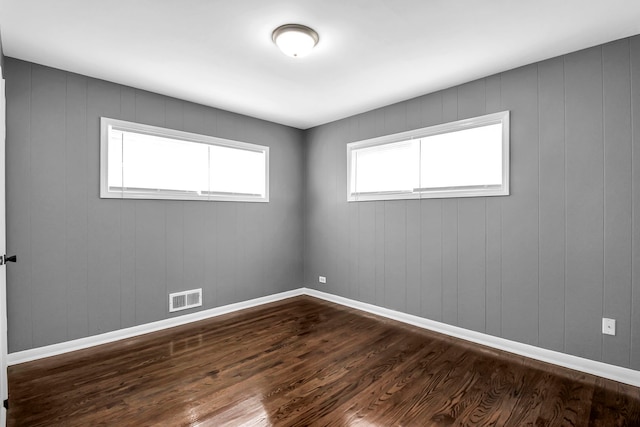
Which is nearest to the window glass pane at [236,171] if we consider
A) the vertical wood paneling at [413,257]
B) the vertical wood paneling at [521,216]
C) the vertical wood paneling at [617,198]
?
the vertical wood paneling at [413,257]

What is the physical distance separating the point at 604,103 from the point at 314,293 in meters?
4.00

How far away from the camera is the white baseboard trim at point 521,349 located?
247 cm

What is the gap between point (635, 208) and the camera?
243 centimetres

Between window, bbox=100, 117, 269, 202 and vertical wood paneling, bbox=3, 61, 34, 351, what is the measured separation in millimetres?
576

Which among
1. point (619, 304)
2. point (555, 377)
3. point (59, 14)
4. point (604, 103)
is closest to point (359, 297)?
point (555, 377)

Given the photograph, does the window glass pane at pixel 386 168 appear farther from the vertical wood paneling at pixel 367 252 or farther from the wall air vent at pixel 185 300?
the wall air vent at pixel 185 300

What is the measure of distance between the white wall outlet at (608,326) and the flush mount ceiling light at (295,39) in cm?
321

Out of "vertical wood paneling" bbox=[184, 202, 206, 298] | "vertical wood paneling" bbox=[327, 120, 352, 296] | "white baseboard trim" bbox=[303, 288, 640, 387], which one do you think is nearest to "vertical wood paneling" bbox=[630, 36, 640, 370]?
"white baseboard trim" bbox=[303, 288, 640, 387]

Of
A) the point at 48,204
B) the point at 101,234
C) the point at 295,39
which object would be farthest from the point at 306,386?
the point at 48,204

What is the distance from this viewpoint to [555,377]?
252cm

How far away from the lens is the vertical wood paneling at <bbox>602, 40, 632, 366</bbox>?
8.07ft

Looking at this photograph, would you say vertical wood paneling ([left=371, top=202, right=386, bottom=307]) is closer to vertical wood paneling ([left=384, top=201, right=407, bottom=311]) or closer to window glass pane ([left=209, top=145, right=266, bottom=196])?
vertical wood paneling ([left=384, top=201, right=407, bottom=311])

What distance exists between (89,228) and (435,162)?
12.1 feet

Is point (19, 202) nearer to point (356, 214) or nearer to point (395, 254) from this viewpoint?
point (356, 214)
